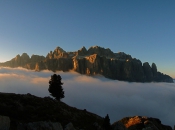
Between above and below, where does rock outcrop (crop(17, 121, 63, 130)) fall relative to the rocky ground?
above

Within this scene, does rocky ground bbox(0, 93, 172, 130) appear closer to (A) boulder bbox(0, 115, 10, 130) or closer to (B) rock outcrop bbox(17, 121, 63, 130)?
(B) rock outcrop bbox(17, 121, 63, 130)

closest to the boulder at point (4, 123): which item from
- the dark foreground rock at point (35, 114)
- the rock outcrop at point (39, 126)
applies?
the rock outcrop at point (39, 126)

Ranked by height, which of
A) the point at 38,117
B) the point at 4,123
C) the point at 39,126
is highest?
the point at 4,123

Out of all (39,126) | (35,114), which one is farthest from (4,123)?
(35,114)

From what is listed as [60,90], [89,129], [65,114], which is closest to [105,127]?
[89,129]

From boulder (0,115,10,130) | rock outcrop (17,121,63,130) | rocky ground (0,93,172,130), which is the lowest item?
→ rocky ground (0,93,172,130)

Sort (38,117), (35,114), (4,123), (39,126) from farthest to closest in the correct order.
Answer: (35,114), (38,117), (39,126), (4,123)

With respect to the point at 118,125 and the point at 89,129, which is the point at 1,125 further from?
the point at 118,125

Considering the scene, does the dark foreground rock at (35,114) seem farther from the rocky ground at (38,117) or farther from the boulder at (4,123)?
the boulder at (4,123)

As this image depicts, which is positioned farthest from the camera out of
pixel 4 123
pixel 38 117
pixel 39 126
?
pixel 38 117

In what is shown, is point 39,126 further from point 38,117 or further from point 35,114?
point 35,114

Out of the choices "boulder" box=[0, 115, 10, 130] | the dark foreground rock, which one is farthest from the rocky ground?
"boulder" box=[0, 115, 10, 130]

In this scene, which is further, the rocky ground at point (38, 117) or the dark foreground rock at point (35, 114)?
the dark foreground rock at point (35, 114)

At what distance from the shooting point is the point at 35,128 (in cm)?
2584
